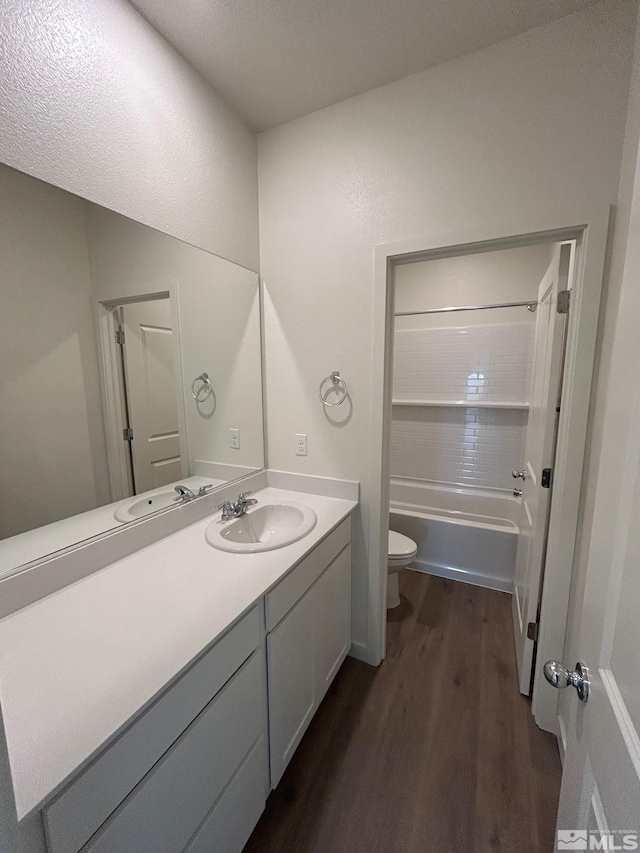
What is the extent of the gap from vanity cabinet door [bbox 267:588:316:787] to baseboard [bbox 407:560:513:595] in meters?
1.46

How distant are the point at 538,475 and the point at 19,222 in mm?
2000

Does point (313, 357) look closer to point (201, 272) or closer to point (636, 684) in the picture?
point (201, 272)

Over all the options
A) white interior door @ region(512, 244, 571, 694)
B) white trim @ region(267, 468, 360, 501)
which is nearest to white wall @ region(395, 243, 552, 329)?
white interior door @ region(512, 244, 571, 694)

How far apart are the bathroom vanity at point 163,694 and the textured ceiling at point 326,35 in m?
1.78

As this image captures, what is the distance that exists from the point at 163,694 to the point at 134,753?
0.31 feet

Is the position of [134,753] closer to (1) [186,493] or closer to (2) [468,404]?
(1) [186,493]

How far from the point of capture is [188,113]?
136 cm

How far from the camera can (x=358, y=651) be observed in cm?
184

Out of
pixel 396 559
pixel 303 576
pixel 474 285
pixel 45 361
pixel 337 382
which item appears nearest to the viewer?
pixel 45 361

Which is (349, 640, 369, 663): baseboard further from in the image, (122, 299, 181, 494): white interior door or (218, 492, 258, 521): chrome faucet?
(122, 299, 181, 494): white interior door

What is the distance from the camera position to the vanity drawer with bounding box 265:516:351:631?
3.62ft

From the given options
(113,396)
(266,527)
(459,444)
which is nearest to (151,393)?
(113,396)

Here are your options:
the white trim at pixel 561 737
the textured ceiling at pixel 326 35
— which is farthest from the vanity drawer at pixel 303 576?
the textured ceiling at pixel 326 35

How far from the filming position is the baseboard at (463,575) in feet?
7.93
